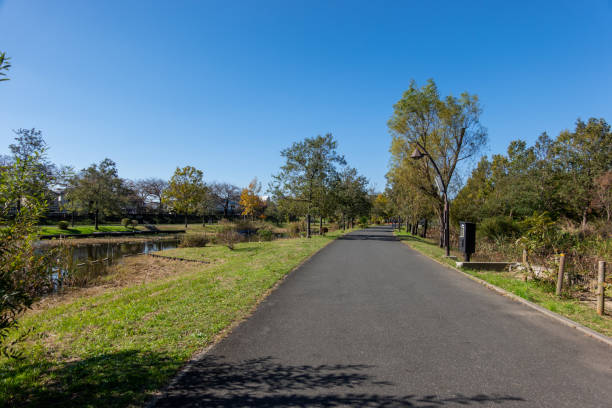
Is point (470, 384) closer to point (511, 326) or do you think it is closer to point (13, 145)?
point (511, 326)

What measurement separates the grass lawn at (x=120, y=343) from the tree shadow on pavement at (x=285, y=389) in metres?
0.35

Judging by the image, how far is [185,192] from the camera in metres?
48.1

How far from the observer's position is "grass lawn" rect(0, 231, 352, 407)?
3.16 m

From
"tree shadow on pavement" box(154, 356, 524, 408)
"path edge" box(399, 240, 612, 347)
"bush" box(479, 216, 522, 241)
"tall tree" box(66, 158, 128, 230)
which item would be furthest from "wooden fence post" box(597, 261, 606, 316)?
"tall tree" box(66, 158, 128, 230)

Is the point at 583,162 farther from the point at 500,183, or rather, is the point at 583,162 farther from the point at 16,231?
the point at 16,231

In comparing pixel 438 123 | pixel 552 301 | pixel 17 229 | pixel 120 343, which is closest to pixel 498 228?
pixel 438 123

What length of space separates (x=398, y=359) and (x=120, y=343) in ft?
12.9

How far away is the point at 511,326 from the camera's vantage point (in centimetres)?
539

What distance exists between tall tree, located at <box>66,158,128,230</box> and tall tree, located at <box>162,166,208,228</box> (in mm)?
A: 8340

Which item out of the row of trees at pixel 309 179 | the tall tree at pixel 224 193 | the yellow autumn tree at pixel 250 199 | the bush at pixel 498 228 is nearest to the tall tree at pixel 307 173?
the row of trees at pixel 309 179

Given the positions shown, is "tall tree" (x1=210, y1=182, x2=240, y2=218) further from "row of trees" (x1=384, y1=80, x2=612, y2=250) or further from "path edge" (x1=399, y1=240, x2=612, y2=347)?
"path edge" (x1=399, y1=240, x2=612, y2=347)

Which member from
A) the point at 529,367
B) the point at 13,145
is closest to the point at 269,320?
the point at 529,367

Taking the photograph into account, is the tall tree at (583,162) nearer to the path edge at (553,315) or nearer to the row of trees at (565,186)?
the row of trees at (565,186)

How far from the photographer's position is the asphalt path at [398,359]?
3.17 meters
